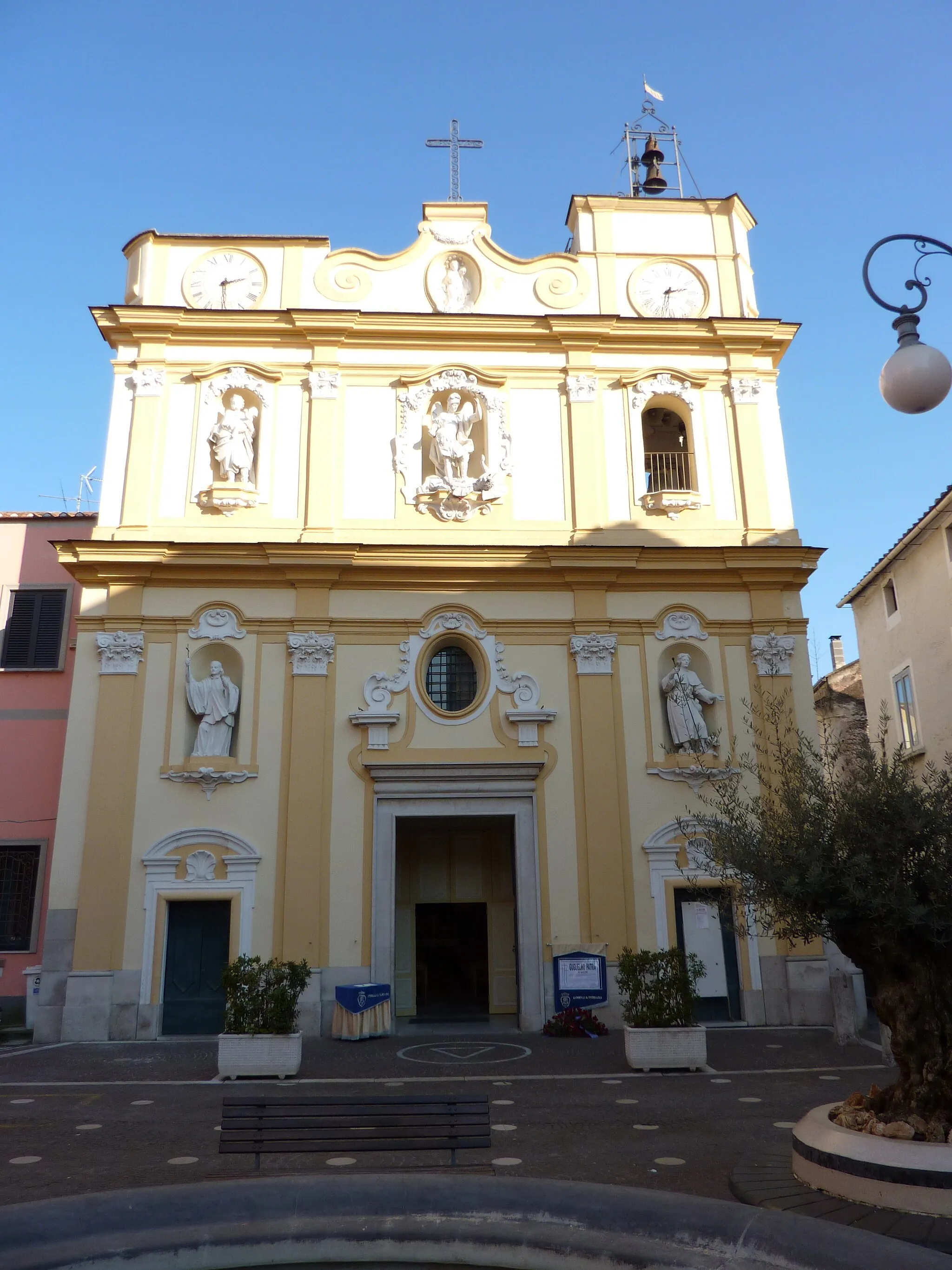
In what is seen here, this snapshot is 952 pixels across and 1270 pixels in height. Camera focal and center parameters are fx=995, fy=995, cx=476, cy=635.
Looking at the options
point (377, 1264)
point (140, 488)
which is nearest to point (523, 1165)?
point (377, 1264)

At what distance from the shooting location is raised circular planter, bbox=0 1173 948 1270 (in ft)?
17.2

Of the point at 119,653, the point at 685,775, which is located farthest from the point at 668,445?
the point at 119,653

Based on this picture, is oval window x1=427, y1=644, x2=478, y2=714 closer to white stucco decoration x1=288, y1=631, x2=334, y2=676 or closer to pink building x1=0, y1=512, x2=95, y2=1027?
white stucco decoration x1=288, y1=631, x2=334, y2=676

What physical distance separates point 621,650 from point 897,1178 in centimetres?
1188

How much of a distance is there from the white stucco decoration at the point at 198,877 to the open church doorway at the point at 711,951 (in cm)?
703

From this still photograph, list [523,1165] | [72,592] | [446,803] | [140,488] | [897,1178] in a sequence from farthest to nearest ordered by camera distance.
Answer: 1. [72,592]
2. [140,488]
3. [446,803]
4. [523,1165]
5. [897,1178]

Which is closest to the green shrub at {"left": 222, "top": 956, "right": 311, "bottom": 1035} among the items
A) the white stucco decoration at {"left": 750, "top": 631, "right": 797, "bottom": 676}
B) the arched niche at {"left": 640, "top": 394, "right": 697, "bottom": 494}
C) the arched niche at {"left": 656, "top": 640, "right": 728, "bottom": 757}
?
the arched niche at {"left": 656, "top": 640, "right": 728, "bottom": 757}

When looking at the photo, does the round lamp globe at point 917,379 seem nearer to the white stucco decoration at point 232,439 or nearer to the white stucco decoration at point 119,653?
the white stucco decoration at point 232,439

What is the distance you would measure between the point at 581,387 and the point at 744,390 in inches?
127

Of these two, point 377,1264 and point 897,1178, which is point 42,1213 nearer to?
point 377,1264

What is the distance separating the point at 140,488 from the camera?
18031 millimetres

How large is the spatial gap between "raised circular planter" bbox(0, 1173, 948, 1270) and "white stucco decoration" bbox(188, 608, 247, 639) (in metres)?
12.2

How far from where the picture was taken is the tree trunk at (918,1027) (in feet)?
22.5

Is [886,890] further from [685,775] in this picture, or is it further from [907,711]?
[907,711]
